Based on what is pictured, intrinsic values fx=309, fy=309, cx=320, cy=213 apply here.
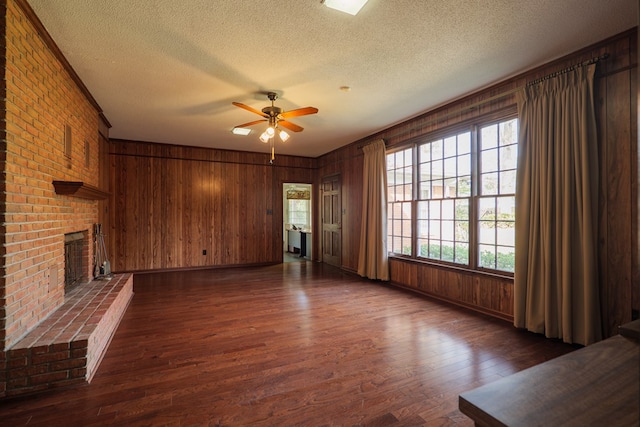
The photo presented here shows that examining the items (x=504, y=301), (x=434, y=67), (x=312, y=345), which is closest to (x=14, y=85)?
(x=312, y=345)

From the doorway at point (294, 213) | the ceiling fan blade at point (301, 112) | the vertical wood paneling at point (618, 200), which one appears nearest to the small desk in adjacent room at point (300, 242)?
the doorway at point (294, 213)

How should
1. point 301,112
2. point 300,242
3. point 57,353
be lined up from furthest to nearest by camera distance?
point 300,242, point 301,112, point 57,353

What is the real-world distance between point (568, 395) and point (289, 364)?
216 centimetres

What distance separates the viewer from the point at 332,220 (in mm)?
7281

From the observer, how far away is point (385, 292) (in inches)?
190

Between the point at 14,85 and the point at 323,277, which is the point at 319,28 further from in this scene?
the point at 323,277

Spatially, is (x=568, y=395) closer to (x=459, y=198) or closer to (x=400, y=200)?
(x=459, y=198)

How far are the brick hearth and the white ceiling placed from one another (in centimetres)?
244

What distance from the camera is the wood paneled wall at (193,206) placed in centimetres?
627

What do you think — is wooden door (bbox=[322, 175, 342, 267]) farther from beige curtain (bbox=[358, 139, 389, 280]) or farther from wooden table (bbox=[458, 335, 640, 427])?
wooden table (bbox=[458, 335, 640, 427])

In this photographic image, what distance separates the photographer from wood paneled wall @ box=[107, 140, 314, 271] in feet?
20.6

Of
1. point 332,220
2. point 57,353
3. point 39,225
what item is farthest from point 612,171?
point 332,220

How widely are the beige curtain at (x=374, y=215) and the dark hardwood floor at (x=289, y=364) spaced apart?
3.69 feet

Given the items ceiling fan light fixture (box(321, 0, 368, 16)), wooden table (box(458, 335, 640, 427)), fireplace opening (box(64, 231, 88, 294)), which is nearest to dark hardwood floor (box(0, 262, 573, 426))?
fireplace opening (box(64, 231, 88, 294))
